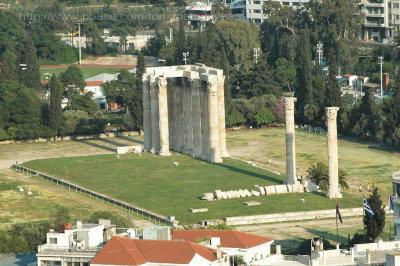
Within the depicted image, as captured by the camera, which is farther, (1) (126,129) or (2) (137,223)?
(1) (126,129)

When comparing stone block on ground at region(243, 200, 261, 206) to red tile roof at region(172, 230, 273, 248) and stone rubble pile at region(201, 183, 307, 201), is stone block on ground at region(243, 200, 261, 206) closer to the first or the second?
stone rubble pile at region(201, 183, 307, 201)

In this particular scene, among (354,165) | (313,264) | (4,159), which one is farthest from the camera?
(4,159)

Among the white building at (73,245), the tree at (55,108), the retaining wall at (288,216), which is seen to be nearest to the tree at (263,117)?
the tree at (55,108)

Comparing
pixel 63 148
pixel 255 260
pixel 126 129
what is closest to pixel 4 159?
pixel 63 148

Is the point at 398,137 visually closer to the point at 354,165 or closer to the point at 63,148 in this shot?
the point at 354,165

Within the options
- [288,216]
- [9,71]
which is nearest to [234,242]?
[288,216]
